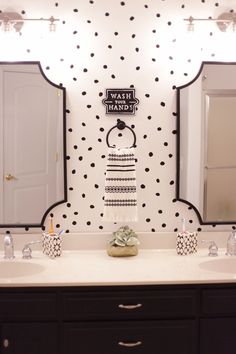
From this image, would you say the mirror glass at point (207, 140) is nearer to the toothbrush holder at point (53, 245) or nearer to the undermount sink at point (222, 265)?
the undermount sink at point (222, 265)

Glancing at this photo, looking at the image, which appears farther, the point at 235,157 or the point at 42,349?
the point at 235,157

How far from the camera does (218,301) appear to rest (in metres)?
1.98

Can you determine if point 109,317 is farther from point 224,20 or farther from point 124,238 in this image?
point 224,20

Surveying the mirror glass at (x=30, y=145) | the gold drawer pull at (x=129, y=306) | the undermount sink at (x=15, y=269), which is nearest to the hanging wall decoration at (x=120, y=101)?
the mirror glass at (x=30, y=145)

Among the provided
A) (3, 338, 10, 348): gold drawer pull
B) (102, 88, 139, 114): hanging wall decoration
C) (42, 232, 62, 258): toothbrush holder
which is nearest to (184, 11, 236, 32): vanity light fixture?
(102, 88, 139, 114): hanging wall decoration

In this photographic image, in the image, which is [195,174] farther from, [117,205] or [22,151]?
[22,151]

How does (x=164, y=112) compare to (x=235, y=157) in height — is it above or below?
above

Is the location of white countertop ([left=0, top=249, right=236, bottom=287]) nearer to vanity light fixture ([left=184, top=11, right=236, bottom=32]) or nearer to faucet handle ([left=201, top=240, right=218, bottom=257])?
faucet handle ([left=201, top=240, right=218, bottom=257])

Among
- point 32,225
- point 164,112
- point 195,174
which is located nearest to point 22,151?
point 32,225

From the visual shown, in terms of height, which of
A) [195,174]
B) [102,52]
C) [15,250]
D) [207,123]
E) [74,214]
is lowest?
[15,250]

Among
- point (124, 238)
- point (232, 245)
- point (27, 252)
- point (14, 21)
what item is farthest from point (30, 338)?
point (14, 21)

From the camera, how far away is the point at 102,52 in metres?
2.38

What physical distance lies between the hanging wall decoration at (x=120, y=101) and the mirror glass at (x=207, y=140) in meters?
0.25

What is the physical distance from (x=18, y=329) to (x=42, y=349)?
0.45 feet
